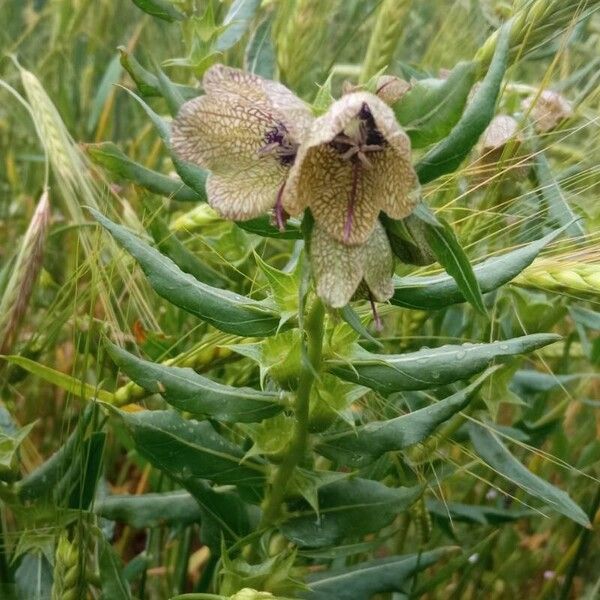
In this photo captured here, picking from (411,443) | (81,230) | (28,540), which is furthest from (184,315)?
(411,443)

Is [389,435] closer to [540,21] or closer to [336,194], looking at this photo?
[336,194]

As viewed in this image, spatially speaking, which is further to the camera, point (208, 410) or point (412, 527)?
point (412, 527)

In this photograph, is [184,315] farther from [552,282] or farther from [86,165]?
[552,282]

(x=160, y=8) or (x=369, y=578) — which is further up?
(x=160, y=8)

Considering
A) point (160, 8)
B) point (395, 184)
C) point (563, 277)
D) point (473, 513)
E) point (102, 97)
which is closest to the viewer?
point (395, 184)

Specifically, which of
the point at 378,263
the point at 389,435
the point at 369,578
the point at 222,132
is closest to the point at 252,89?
the point at 222,132
